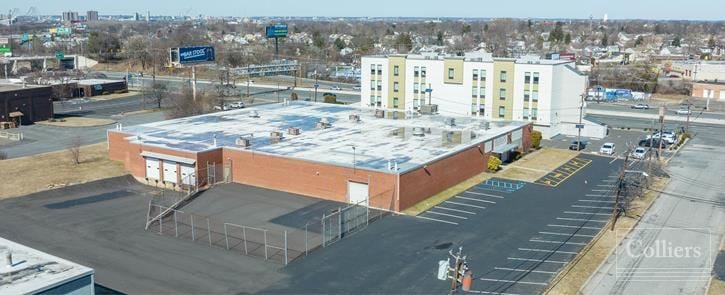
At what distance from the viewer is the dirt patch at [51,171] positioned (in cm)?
4041

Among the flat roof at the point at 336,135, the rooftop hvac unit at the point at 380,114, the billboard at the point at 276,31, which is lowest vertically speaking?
the flat roof at the point at 336,135

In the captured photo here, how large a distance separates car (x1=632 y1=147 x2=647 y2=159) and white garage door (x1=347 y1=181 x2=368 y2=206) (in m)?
25.9

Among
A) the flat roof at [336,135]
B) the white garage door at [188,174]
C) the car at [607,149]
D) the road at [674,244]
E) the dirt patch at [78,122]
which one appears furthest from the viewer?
the dirt patch at [78,122]

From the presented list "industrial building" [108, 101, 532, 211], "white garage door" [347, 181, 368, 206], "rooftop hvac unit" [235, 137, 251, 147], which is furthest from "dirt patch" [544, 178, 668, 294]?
"rooftop hvac unit" [235, 137, 251, 147]

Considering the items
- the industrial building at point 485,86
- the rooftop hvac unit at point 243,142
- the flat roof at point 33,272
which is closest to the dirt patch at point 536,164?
the industrial building at point 485,86

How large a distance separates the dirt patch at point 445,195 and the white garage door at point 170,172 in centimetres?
1530

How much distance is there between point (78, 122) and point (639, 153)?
54.5 m

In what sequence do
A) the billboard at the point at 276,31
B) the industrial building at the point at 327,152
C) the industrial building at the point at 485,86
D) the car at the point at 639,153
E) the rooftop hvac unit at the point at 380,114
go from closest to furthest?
1. the industrial building at the point at 327,152
2. the car at the point at 639,153
3. the rooftop hvac unit at the point at 380,114
4. the industrial building at the point at 485,86
5. the billboard at the point at 276,31

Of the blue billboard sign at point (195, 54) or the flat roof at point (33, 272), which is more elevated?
the blue billboard sign at point (195, 54)

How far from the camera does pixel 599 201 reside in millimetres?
38094

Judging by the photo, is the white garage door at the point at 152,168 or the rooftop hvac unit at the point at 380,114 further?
the rooftop hvac unit at the point at 380,114

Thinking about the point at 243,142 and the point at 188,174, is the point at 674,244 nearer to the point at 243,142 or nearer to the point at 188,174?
the point at 243,142

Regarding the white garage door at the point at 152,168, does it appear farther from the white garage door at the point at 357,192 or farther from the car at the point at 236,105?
the car at the point at 236,105

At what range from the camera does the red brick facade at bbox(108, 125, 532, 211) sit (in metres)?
35.8
